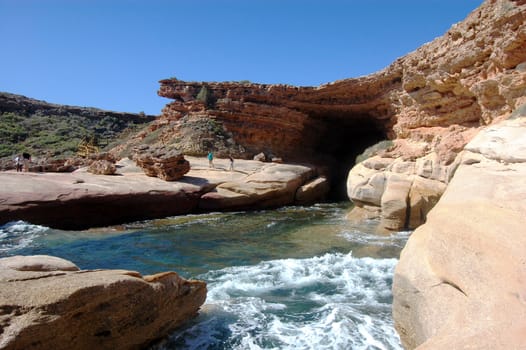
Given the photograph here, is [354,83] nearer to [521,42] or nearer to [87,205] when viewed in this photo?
[521,42]

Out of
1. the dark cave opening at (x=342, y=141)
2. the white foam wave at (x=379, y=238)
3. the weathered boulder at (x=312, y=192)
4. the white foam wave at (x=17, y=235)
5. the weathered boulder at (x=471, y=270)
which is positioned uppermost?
the dark cave opening at (x=342, y=141)

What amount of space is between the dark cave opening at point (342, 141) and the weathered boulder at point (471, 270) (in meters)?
17.4

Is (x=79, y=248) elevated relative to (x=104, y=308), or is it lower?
lower

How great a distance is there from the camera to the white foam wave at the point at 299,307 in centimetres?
420

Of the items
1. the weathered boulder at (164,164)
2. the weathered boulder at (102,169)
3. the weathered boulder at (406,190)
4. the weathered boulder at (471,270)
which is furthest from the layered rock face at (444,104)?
the weathered boulder at (102,169)

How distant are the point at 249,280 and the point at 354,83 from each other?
15.8 m

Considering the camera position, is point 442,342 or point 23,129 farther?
point 23,129

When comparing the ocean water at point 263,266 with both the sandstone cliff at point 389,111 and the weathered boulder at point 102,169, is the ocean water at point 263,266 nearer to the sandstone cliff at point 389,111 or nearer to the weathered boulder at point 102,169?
the sandstone cliff at point 389,111

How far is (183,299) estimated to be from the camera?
14.6 ft

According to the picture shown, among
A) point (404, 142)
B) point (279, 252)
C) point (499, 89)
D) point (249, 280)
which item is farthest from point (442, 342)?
point (404, 142)

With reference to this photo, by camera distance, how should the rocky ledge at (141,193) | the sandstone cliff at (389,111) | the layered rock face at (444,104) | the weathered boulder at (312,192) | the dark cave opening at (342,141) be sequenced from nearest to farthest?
the layered rock face at (444,104), the sandstone cliff at (389,111), the rocky ledge at (141,193), the weathered boulder at (312,192), the dark cave opening at (342,141)

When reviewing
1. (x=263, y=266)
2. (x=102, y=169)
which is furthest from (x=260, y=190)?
(x=263, y=266)

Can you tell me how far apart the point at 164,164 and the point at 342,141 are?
16316 mm

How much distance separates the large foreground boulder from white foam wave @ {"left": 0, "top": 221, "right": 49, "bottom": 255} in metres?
6.22
